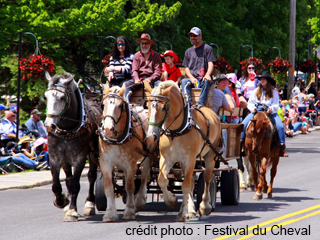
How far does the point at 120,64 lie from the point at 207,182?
2803 millimetres

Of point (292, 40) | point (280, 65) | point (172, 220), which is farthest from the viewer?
point (292, 40)

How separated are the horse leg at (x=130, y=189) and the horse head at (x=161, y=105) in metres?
0.87

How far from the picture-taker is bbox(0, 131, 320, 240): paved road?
27.9 feet

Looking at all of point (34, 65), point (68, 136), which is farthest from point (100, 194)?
point (34, 65)

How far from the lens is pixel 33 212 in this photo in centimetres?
1092

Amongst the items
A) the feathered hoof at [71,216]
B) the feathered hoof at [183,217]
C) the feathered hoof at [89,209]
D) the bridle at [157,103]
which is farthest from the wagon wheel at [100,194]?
the bridle at [157,103]

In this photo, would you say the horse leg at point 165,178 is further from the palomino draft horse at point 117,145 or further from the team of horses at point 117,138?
the palomino draft horse at point 117,145

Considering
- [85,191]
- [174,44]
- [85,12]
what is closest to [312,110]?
[174,44]

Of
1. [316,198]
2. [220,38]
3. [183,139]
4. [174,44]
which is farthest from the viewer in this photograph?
[220,38]

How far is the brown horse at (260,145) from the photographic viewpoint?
12.2m

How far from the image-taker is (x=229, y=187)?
11289 mm

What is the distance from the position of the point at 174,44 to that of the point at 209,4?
15.3 ft

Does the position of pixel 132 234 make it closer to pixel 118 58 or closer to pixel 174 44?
pixel 118 58

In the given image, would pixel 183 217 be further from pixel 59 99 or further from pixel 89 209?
pixel 59 99
